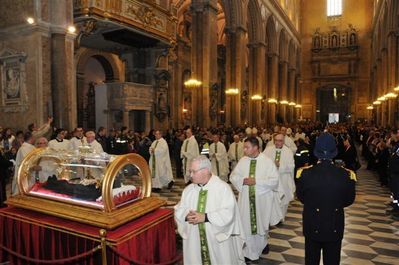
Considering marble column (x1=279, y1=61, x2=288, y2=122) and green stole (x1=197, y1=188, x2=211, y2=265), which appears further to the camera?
marble column (x1=279, y1=61, x2=288, y2=122)

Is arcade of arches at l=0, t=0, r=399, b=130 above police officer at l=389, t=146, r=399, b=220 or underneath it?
above

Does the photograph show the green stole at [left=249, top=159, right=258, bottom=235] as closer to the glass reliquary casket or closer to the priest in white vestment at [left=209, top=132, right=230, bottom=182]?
the glass reliquary casket

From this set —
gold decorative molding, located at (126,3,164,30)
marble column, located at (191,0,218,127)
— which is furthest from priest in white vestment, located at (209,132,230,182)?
marble column, located at (191,0,218,127)

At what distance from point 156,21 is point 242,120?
11622 millimetres

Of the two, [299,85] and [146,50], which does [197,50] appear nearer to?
[146,50]

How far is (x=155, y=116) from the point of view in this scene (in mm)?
18359

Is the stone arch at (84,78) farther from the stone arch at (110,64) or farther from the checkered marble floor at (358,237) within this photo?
the checkered marble floor at (358,237)

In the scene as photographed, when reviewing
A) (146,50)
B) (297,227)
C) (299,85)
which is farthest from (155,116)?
(299,85)

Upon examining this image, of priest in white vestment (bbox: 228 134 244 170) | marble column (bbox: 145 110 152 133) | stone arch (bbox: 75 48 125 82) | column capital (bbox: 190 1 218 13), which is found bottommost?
priest in white vestment (bbox: 228 134 244 170)

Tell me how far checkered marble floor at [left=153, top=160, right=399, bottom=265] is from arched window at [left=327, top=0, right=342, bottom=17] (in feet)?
146

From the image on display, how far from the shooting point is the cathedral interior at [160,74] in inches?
345

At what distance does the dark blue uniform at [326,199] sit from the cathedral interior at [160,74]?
6.16 ft

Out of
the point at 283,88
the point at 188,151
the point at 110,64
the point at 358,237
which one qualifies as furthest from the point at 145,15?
the point at 283,88

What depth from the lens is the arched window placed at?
4916 cm
